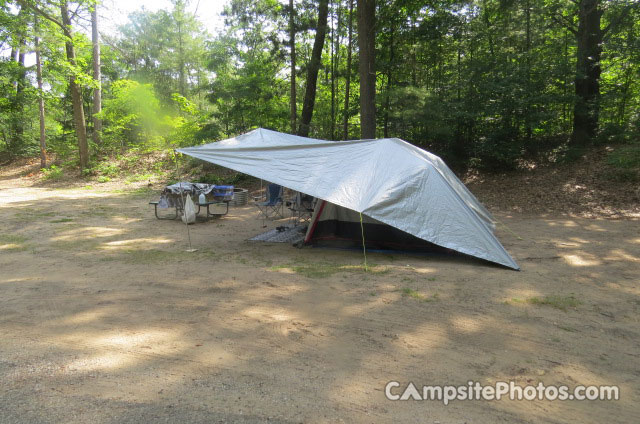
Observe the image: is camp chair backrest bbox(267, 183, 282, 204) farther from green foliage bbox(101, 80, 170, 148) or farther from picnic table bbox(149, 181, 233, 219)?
green foliage bbox(101, 80, 170, 148)

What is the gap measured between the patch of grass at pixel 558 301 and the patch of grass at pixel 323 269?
1738 millimetres

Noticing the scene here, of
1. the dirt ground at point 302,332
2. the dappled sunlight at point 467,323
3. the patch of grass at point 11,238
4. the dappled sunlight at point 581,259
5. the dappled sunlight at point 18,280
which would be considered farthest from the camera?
the patch of grass at point 11,238

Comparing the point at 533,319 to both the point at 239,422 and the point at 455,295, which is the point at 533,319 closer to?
the point at 455,295

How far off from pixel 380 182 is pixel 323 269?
142 cm

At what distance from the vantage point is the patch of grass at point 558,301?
3600mm

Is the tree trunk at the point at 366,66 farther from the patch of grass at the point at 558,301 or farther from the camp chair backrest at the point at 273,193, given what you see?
the patch of grass at the point at 558,301

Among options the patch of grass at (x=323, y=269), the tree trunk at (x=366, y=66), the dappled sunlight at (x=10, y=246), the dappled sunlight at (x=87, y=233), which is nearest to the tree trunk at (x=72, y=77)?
the dappled sunlight at (x=87, y=233)

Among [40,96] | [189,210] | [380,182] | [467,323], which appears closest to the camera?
[467,323]

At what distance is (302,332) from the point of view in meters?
3.11

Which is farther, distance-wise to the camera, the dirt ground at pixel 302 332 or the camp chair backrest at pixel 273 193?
the camp chair backrest at pixel 273 193

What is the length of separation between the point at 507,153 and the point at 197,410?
11.8 meters

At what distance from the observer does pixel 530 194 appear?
1020 centimetres

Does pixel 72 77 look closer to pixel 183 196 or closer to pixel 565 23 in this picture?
pixel 183 196

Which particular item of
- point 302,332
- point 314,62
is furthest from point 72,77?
point 302,332
